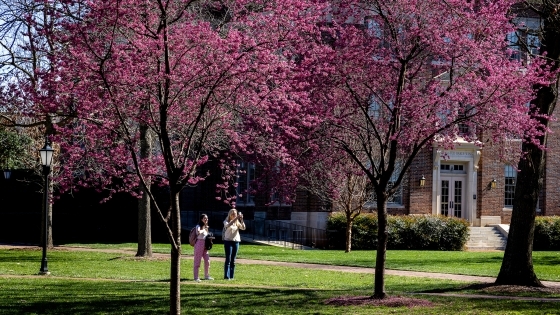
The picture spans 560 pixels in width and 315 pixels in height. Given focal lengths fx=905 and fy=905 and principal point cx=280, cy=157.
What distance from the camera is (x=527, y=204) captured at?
60.4ft

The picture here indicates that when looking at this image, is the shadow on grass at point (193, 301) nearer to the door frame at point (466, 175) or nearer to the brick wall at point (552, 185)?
the door frame at point (466, 175)

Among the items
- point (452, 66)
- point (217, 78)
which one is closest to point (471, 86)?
point (452, 66)

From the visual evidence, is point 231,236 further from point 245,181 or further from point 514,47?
point 245,181

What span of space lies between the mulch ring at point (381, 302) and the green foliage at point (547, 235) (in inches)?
946

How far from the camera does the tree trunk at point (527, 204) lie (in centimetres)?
1827

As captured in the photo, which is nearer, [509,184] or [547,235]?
[547,235]

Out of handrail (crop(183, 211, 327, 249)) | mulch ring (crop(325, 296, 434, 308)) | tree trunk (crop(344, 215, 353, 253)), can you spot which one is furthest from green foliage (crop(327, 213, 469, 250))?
mulch ring (crop(325, 296, 434, 308))

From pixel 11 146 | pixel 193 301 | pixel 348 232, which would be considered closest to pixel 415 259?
pixel 348 232

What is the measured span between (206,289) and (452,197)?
83.6 ft

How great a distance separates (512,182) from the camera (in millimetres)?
42375

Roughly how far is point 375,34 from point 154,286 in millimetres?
6839

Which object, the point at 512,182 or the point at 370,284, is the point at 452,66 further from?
the point at 512,182

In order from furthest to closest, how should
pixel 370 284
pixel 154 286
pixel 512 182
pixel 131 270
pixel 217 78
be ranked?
1. pixel 512 182
2. pixel 131 270
3. pixel 370 284
4. pixel 154 286
5. pixel 217 78

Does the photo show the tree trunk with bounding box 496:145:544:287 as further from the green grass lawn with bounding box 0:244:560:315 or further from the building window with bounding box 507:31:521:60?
the building window with bounding box 507:31:521:60
